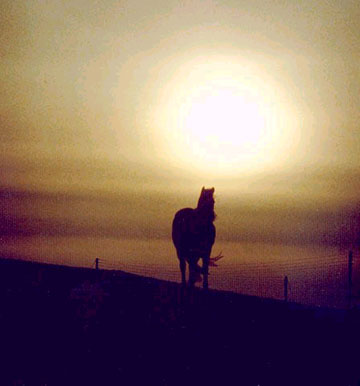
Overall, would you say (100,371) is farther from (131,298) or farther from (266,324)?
(266,324)

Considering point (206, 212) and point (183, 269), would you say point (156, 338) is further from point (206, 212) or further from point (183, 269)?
point (183, 269)

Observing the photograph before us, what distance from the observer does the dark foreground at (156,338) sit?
12875 mm

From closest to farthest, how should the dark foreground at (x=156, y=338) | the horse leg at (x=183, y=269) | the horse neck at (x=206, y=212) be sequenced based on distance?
the dark foreground at (x=156, y=338), the horse neck at (x=206, y=212), the horse leg at (x=183, y=269)

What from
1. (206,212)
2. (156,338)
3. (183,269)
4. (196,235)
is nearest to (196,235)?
(196,235)

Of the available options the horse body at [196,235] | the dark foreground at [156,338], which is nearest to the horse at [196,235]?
the horse body at [196,235]

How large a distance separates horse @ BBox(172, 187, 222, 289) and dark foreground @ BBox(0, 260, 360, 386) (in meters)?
1.99

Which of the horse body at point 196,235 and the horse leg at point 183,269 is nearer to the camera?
the horse body at point 196,235

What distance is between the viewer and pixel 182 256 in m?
21.3

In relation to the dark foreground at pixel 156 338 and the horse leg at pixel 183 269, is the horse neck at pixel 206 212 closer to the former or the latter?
the horse leg at pixel 183 269

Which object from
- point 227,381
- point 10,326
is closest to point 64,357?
point 10,326

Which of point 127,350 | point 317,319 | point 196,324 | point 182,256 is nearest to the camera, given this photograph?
point 127,350

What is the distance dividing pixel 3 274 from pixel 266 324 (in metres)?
6.72

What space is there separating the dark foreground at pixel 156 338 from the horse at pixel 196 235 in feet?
6.54

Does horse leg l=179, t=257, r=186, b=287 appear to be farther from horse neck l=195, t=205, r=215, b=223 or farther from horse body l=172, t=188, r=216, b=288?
horse neck l=195, t=205, r=215, b=223
